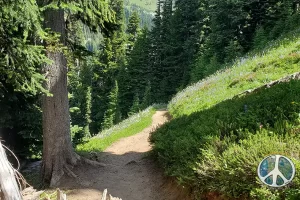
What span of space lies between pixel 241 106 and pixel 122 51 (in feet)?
170

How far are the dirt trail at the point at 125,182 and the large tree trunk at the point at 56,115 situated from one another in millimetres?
546

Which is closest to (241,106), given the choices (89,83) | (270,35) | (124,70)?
(270,35)

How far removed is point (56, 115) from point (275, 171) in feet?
21.9

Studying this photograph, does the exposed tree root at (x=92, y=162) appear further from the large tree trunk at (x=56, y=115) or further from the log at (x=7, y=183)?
the log at (x=7, y=183)

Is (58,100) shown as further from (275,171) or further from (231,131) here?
(275,171)

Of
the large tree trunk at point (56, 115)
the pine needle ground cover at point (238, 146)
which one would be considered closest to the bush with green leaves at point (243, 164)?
the pine needle ground cover at point (238, 146)

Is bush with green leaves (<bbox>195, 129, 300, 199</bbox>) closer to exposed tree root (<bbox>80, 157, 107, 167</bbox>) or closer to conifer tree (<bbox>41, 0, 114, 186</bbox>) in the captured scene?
conifer tree (<bbox>41, 0, 114, 186</bbox>)

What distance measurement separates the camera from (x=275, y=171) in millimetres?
3838

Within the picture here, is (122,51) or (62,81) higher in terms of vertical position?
(62,81)

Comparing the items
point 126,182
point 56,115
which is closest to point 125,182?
point 126,182

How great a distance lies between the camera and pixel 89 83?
2442 inches

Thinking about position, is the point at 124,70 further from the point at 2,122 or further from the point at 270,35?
the point at 2,122

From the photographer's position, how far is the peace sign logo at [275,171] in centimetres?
379

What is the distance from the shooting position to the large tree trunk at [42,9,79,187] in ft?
28.5
